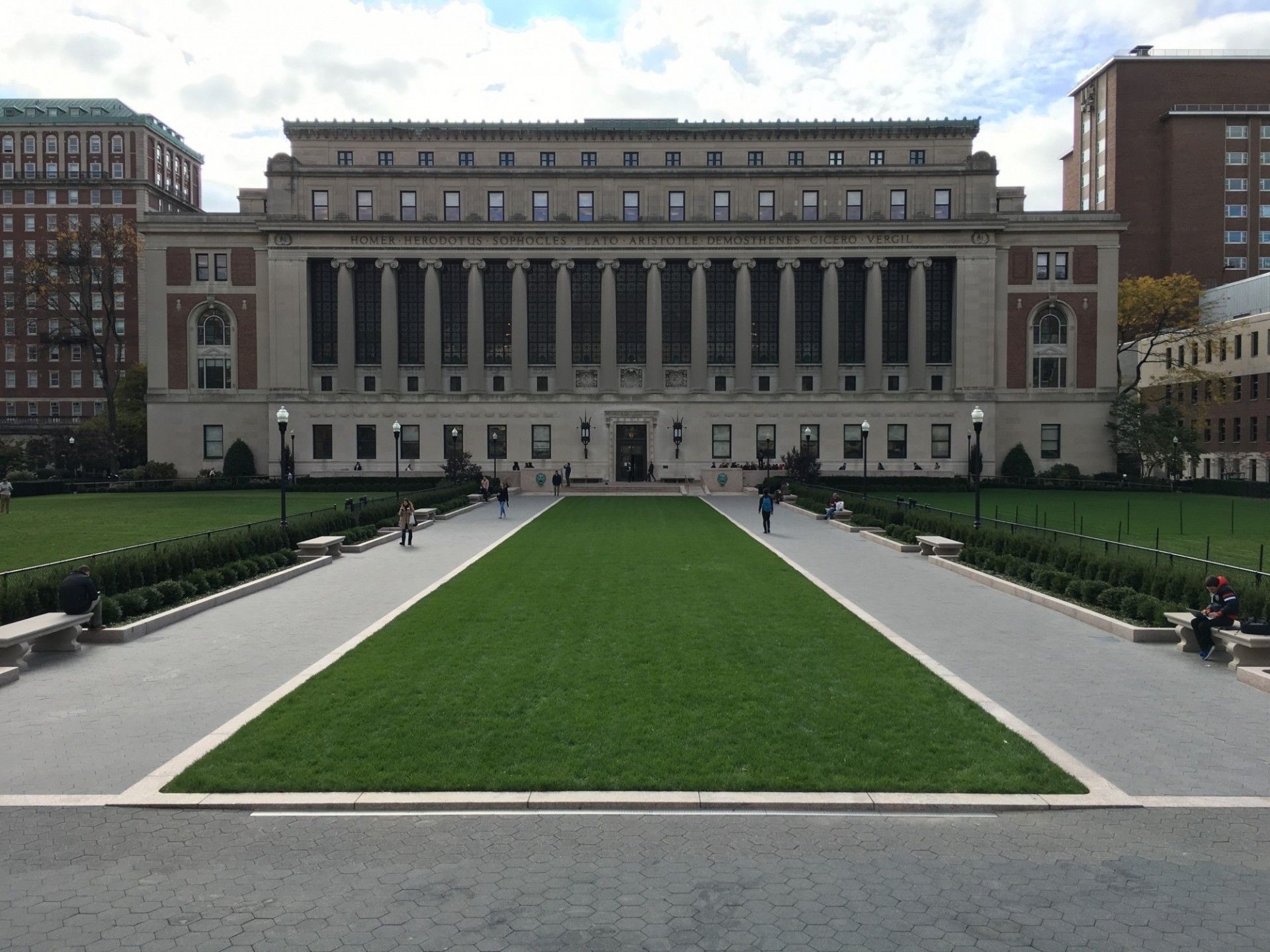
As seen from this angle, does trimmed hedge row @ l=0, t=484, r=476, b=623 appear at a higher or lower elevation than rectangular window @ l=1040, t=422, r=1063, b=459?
lower

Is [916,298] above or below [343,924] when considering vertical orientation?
above

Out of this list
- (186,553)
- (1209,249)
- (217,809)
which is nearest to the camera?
(217,809)

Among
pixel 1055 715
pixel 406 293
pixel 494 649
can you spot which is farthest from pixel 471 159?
pixel 1055 715

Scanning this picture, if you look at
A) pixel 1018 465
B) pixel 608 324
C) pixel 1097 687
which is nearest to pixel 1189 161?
pixel 1018 465

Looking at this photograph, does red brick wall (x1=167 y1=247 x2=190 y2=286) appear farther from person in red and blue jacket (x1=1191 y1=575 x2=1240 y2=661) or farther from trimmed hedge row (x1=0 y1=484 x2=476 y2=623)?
person in red and blue jacket (x1=1191 y1=575 x2=1240 y2=661)

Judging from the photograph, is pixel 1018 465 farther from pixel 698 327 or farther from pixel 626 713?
pixel 626 713

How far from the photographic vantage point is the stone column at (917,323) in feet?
229

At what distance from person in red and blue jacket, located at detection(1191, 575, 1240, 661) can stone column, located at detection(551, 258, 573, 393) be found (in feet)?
194

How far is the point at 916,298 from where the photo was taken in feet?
229

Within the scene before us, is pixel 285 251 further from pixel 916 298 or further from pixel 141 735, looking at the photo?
pixel 141 735

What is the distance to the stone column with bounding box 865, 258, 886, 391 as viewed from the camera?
70.1m

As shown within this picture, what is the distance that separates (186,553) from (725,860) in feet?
56.2

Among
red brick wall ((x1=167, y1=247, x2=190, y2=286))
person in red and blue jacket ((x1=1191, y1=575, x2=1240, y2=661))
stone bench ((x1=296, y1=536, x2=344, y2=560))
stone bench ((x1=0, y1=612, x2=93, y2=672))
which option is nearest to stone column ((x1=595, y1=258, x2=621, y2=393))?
red brick wall ((x1=167, y1=247, x2=190, y2=286))

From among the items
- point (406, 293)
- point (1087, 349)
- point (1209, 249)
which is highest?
point (1209, 249)
